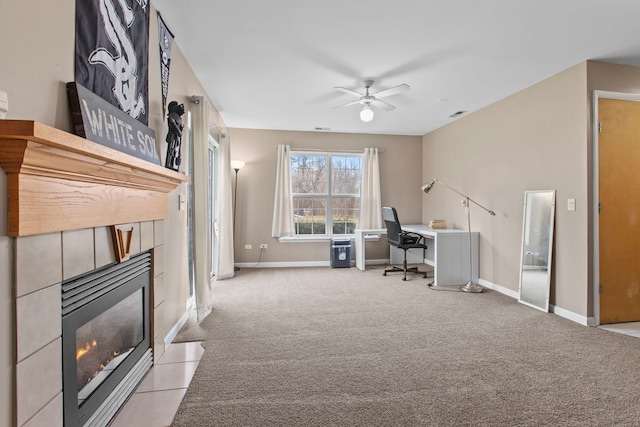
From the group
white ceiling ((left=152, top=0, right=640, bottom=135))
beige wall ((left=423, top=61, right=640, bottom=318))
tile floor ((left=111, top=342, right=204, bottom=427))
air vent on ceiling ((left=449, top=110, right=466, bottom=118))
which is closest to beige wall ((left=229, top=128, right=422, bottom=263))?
beige wall ((left=423, top=61, right=640, bottom=318))

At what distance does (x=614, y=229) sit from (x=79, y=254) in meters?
4.25

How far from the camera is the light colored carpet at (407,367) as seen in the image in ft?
5.68

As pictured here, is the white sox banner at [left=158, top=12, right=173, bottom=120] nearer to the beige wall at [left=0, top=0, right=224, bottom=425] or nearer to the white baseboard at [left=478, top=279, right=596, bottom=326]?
the beige wall at [left=0, top=0, right=224, bottom=425]

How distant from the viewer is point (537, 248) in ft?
11.6

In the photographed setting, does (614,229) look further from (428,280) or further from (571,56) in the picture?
(428,280)

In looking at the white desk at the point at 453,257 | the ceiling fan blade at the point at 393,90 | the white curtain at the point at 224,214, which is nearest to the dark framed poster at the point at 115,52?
the ceiling fan blade at the point at 393,90

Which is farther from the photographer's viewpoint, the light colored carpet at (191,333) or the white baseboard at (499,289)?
the white baseboard at (499,289)

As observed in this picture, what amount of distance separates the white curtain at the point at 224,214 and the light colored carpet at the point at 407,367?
47.4 inches

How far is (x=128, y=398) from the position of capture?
1.82 metres

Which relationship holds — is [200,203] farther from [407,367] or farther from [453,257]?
[453,257]

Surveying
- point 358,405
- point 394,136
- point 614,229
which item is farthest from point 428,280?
point 358,405

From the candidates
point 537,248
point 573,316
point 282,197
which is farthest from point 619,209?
point 282,197

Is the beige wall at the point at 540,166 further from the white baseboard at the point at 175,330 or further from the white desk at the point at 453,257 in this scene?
the white baseboard at the point at 175,330

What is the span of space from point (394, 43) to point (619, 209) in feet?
8.86
